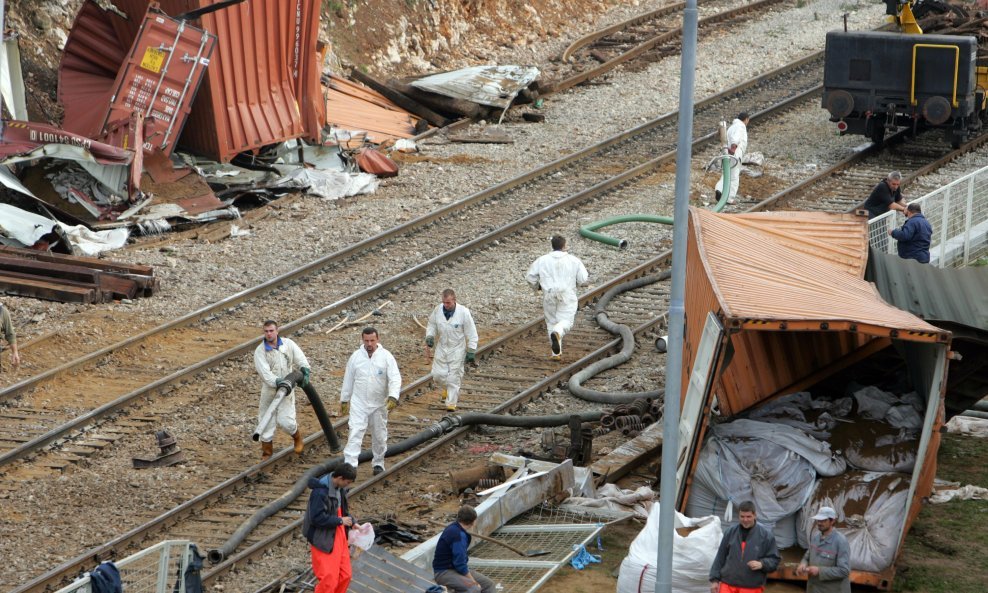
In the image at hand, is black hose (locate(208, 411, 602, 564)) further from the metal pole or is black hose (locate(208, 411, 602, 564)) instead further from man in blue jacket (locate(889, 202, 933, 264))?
man in blue jacket (locate(889, 202, 933, 264))

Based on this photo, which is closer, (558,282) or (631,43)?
(558,282)

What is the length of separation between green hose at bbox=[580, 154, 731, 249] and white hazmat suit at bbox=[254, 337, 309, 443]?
287 inches

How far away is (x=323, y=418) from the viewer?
40.7 ft

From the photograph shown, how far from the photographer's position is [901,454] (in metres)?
10.5

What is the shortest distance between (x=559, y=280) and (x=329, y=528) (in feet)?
20.2

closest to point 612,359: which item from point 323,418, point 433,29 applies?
point 323,418

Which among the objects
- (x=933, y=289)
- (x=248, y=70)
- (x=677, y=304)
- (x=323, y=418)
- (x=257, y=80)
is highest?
(x=677, y=304)

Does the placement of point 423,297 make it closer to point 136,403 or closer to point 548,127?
point 136,403

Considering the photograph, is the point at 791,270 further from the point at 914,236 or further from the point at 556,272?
the point at 914,236

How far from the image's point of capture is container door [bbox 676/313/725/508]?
31.8 feet

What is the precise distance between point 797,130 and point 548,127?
4.50 m

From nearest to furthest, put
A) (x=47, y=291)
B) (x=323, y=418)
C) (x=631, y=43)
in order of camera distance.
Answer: (x=323, y=418)
(x=47, y=291)
(x=631, y=43)

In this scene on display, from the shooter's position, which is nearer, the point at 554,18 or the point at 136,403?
the point at 136,403

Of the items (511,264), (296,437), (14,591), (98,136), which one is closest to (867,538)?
(296,437)
